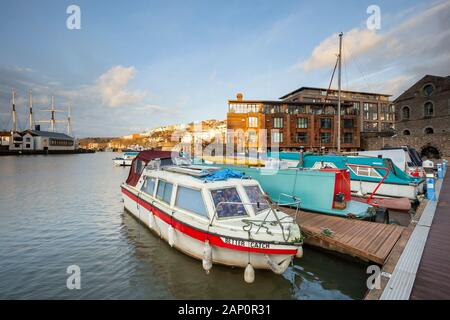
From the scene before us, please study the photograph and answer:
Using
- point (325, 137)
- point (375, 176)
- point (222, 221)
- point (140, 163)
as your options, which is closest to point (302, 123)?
point (325, 137)

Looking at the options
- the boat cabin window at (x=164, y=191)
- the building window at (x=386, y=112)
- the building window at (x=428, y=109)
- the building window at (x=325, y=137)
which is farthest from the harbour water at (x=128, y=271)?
the building window at (x=386, y=112)

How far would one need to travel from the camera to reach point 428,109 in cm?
4759

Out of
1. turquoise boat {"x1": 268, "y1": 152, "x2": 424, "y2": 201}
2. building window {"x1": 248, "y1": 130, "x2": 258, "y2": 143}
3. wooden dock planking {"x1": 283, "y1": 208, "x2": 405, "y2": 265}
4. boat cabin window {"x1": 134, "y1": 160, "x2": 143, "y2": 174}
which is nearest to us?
wooden dock planking {"x1": 283, "y1": 208, "x2": 405, "y2": 265}

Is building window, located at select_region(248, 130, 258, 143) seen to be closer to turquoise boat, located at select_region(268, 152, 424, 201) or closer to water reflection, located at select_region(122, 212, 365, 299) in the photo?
turquoise boat, located at select_region(268, 152, 424, 201)

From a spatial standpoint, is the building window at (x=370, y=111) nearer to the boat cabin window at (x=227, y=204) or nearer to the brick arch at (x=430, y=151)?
the brick arch at (x=430, y=151)

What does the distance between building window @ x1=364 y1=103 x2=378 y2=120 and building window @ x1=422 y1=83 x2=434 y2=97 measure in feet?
141

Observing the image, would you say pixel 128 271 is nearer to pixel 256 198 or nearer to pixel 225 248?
pixel 225 248

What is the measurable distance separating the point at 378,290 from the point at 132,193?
12.1m

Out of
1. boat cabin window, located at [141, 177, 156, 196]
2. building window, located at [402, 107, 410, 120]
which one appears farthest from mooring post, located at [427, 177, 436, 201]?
building window, located at [402, 107, 410, 120]

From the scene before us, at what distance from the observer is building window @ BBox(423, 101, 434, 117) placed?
46.9 metres

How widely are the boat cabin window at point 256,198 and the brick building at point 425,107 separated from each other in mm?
52665

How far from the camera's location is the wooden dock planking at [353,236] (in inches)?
309

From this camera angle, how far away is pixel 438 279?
5.94 meters

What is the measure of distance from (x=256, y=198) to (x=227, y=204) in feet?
4.43
